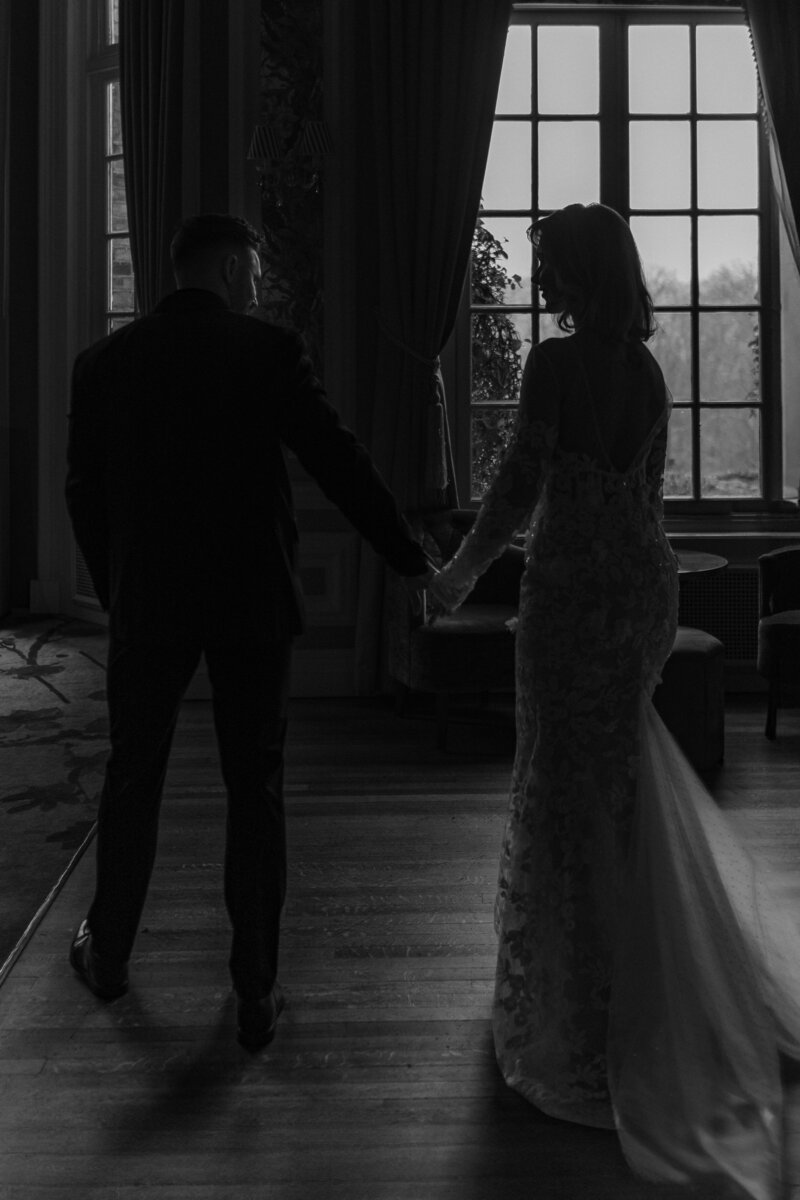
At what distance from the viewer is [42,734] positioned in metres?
5.11

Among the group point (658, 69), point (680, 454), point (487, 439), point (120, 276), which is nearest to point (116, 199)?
point (120, 276)

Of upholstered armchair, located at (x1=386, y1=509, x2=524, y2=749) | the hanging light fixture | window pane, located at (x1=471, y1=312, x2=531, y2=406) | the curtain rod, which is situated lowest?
upholstered armchair, located at (x1=386, y1=509, x2=524, y2=749)

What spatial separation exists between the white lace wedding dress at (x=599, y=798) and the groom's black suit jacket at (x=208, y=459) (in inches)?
14.9

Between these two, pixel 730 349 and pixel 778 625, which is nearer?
pixel 778 625

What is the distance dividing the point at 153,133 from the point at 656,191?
2.39 meters

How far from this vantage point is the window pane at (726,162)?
20.0ft

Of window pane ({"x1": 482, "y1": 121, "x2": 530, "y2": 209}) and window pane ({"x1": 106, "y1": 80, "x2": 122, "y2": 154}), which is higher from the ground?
window pane ({"x1": 106, "y1": 80, "x2": 122, "y2": 154})

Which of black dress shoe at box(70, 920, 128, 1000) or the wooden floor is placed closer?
the wooden floor

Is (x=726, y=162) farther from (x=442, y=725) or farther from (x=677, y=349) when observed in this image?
(x=442, y=725)

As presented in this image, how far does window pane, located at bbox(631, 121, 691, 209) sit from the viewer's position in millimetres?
6098

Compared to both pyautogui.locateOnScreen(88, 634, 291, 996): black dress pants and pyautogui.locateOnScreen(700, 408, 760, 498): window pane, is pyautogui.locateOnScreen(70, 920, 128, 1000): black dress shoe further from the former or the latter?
pyautogui.locateOnScreen(700, 408, 760, 498): window pane

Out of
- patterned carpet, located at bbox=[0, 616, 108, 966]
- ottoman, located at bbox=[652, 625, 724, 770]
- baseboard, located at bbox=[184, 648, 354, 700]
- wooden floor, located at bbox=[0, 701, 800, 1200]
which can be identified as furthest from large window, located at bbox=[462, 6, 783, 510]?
wooden floor, located at bbox=[0, 701, 800, 1200]

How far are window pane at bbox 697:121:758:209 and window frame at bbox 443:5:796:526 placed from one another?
0.03 meters

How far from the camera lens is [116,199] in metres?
8.04
